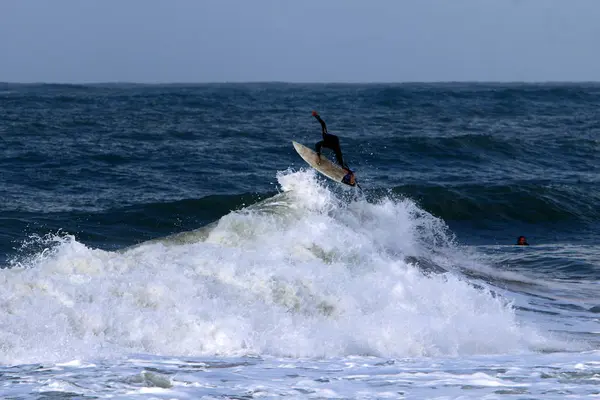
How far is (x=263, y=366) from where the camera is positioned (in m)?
9.80

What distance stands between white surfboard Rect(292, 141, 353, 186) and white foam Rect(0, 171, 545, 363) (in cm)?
332

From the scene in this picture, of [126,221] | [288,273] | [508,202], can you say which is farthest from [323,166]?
[508,202]

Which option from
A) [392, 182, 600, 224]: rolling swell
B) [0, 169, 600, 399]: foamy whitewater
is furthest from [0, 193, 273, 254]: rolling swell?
[392, 182, 600, 224]: rolling swell

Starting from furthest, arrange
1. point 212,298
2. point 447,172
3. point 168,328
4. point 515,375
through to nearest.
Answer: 1. point 447,172
2. point 212,298
3. point 168,328
4. point 515,375

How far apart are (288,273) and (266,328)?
7.20 ft

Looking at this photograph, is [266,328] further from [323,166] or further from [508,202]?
[508,202]

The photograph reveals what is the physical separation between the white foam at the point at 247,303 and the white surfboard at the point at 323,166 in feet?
10.9

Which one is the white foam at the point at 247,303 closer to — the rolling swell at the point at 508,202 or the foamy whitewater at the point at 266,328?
the foamy whitewater at the point at 266,328

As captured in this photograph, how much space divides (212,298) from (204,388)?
3469 mm

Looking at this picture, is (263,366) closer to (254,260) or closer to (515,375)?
(515,375)

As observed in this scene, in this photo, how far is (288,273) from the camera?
13.4m

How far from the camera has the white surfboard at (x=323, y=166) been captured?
1962 centimetres

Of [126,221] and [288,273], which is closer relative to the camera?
[288,273]

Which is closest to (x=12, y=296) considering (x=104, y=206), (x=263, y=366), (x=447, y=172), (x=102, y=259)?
(x=102, y=259)
